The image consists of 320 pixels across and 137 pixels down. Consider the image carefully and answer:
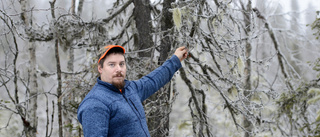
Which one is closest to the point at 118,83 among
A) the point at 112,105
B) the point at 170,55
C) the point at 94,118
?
the point at 112,105

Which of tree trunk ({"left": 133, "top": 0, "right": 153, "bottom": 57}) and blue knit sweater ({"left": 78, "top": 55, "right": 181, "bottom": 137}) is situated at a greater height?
tree trunk ({"left": 133, "top": 0, "right": 153, "bottom": 57})

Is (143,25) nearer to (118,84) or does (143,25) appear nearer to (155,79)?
(155,79)

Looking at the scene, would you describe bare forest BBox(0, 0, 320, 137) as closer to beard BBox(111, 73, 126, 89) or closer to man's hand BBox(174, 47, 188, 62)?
man's hand BBox(174, 47, 188, 62)

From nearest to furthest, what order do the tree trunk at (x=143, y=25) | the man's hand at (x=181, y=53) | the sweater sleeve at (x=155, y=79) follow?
1. the sweater sleeve at (x=155, y=79)
2. the man's hand at (x=181, y=53)
3. the tree trunk at (x=143, y=25)

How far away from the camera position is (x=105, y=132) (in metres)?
2.17

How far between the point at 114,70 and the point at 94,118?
0.46 meters

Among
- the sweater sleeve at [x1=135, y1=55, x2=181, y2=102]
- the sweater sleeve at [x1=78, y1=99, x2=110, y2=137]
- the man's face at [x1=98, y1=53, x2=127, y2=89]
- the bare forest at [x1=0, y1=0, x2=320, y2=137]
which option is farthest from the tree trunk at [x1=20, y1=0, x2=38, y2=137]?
the sweater sleeve at [x1=78, y1=99, x2=110, y2=137]

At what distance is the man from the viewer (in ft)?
7.11

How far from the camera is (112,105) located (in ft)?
7.51

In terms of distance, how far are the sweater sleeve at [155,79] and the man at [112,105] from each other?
134 millimetres

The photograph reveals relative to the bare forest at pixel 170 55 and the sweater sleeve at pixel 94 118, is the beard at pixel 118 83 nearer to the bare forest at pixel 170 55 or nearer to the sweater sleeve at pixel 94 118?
the sweater sleeve at pixel 94 118

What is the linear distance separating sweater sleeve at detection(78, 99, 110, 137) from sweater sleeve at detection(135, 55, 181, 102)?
0.67m

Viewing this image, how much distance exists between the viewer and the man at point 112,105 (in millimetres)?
2166

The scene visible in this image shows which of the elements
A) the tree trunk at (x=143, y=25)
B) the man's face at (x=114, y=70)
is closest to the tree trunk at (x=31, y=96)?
the tree trunk at (x=143, y=25)
